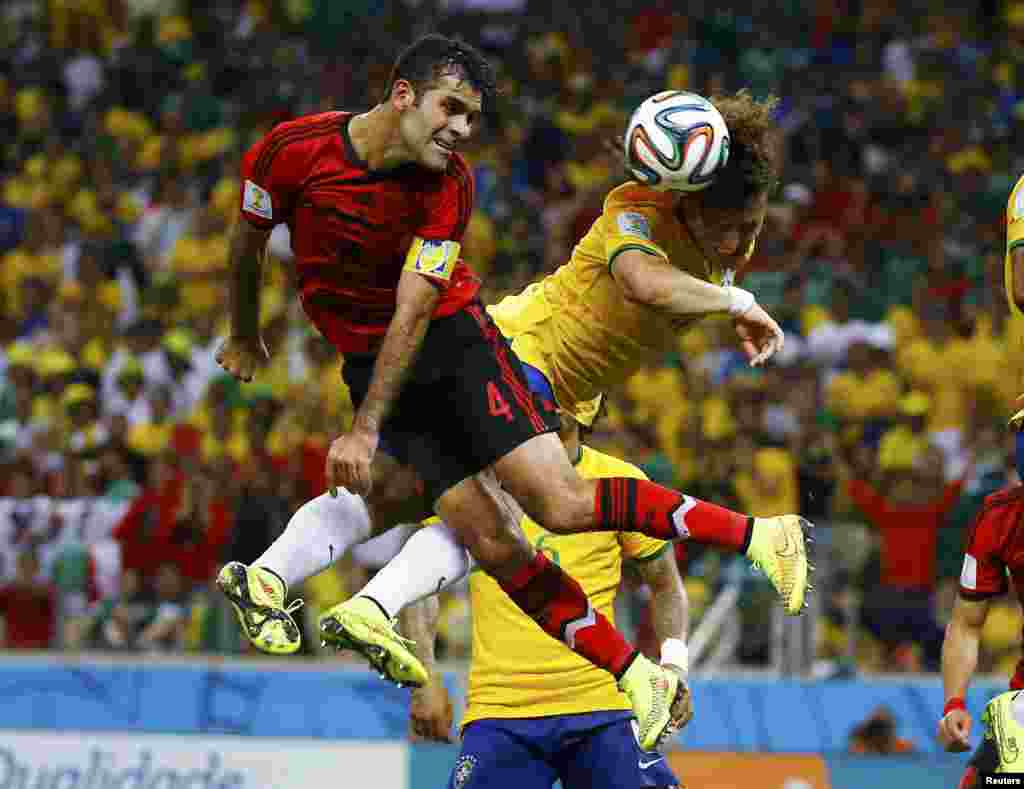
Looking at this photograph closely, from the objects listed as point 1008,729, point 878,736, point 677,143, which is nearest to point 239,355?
point 677,143

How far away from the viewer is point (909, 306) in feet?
46.7

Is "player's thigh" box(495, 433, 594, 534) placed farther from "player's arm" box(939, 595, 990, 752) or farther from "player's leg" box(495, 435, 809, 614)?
"player's arm" box(939, 595, 990, 752)

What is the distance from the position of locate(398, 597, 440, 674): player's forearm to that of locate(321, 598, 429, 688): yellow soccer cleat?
0.90 m

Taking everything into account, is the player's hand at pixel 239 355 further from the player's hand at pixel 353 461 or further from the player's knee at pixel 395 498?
the player's hand at pixel 353 461

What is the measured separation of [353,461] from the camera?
20.9 feet

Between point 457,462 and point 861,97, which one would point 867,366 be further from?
point 457,462

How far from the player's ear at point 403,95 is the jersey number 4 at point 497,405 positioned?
977mm

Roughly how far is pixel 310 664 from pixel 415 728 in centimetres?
475

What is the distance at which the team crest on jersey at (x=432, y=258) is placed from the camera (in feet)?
21.3

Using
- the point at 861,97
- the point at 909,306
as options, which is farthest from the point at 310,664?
the point at 861,97

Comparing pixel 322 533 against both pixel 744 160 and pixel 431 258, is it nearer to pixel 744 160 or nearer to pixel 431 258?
pixel 431 258

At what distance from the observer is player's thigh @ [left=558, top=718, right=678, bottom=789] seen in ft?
23.5

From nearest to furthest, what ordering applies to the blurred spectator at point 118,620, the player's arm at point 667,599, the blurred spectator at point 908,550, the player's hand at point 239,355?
1. the player's hand at point 239,355
2. the player's arm at point 667,599
3. the blurred spectator at point 908,550
4. the blurred spectator at point 118,620

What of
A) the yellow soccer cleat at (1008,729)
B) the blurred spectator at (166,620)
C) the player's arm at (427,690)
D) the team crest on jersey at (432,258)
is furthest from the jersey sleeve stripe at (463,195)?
the blurred spectator at (166,620)
